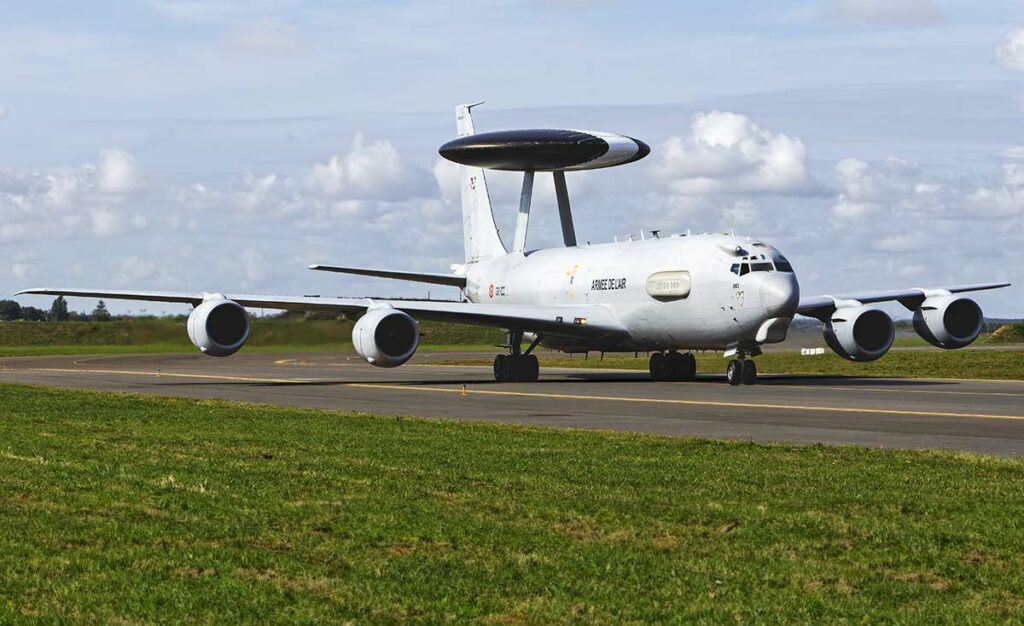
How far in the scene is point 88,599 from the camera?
314 inches

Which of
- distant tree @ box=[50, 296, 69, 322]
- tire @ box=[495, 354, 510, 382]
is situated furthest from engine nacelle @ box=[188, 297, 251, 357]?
distant tree @ box=[50, 296, 69, 322]

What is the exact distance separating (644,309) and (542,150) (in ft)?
46.4

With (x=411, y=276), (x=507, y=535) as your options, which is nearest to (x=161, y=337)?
(x=411, y=276)

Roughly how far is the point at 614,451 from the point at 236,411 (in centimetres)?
1023

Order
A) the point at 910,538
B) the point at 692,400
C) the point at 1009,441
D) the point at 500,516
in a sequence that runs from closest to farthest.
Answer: the point at 910,538
the point at 500,516
the point at 1009,441
the point at 692,400

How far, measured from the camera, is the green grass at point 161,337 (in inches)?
1825

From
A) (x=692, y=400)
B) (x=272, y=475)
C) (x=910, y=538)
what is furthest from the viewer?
(x=692, y=400)

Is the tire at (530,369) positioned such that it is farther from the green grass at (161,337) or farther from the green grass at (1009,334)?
the green grass at (1009,334)

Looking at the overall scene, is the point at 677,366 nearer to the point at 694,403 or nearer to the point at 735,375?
the point at 735,375

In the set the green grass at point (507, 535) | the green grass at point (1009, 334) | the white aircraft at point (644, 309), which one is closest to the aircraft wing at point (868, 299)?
the white aircraft at point (644, 309)

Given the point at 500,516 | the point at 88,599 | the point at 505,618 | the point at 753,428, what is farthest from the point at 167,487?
the point at 753,428

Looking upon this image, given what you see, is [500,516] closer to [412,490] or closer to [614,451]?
[412,490]

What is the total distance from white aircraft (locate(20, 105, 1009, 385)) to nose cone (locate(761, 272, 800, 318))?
0.09ft

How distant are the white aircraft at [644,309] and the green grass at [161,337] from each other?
3347mm
